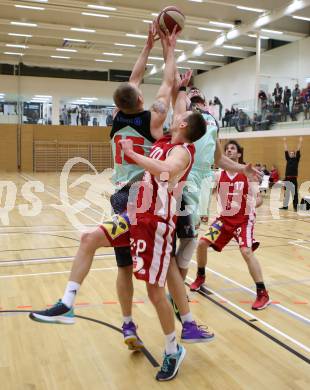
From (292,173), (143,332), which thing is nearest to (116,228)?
(143,332)

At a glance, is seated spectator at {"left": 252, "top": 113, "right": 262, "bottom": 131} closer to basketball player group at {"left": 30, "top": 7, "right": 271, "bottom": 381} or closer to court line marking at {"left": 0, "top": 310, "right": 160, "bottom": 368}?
basketball player group at {"left": 30, "top": 7, "right": 271, "bottom": 381}

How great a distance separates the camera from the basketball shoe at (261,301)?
171 inches

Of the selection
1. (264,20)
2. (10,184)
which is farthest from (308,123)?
(10,184)

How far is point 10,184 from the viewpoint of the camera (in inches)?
722

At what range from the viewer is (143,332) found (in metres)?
3.75

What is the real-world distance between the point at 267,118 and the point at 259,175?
17.3m

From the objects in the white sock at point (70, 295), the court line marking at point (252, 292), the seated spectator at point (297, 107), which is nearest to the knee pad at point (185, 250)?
the white sock at point (70, 295)

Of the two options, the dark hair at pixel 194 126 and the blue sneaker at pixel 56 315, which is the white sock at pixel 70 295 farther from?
the dark hair at pixel 194 126

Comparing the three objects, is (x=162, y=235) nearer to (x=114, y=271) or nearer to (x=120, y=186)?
(x=120, y=186)

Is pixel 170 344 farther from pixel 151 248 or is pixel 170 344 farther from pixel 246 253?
pixel 246 253

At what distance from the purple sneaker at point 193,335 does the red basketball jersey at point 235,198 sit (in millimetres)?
1635

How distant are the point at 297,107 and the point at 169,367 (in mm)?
16608

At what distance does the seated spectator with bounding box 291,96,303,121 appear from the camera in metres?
17.7

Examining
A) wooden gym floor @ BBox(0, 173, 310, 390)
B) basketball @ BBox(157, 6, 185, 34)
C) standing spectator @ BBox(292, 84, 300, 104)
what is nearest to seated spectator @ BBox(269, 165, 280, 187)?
standing spectator @ BBox(292, 84, 300, 104)
